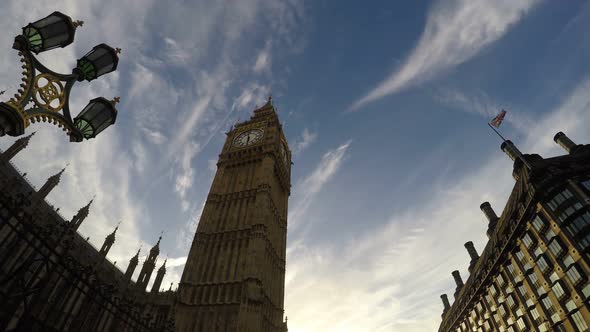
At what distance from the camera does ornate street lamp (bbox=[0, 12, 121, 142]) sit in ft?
25.8

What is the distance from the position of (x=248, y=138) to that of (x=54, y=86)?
41.6 meters

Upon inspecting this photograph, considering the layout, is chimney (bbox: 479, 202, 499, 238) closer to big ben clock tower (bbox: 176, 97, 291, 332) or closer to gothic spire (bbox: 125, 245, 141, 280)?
big ben clock tower (bbox: 176, 97, 291, 332)

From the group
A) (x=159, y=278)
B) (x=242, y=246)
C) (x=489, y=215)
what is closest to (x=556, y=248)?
(x=242, y=246)

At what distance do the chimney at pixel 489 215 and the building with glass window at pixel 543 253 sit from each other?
13.3 metres

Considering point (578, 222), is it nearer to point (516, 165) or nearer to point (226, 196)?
point (516, 165)

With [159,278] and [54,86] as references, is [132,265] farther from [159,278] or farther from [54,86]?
[54,86]

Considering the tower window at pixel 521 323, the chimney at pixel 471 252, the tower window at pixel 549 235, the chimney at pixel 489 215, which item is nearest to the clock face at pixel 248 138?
the tower window at pixel 549 235

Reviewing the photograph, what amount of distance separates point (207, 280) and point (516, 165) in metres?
39.4

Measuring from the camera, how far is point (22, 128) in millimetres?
7879

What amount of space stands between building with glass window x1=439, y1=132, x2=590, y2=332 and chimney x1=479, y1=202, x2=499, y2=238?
13.3 m

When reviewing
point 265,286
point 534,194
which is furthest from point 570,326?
point 265,286

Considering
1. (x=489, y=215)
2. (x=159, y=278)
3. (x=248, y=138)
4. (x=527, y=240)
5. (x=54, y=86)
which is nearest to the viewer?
(x=54, y=86)

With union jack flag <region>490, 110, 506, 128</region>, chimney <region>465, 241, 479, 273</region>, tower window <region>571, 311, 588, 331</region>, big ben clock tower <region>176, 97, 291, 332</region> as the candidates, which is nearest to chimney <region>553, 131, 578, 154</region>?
union jack flag <region>490, 110, 506, 128</region>

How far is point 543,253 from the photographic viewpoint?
3122 cm
